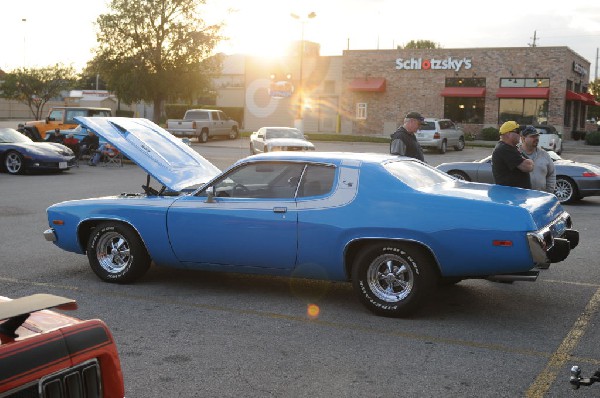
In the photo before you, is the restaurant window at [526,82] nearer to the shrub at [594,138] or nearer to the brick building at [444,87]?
the brick building at [444,87]

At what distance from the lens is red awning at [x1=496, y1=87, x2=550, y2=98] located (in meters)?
46.0

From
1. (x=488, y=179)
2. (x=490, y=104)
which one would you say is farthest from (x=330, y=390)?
(x=490, y=104)

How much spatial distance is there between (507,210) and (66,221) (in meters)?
4.58

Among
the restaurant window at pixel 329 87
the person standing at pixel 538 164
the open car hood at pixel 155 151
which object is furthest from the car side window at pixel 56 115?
the restaurant window at pixel 329 87

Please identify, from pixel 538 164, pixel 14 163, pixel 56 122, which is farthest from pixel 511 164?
pixel 56 122

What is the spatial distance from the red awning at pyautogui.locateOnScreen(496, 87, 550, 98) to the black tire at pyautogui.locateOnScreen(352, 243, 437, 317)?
42759mm

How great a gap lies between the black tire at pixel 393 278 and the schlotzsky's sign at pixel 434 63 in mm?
44442

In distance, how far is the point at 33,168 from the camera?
67.9ft

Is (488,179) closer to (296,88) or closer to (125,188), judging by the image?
(125,188)

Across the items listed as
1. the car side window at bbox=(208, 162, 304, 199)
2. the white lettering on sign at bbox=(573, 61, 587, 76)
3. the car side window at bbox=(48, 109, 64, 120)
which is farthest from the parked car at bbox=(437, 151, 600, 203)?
the white lettering on sign at bbox=(573, 61, 587, 76)

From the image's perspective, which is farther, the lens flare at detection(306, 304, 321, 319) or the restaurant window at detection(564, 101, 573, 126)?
the restaurant window at detection(564, 101, 573, 126)

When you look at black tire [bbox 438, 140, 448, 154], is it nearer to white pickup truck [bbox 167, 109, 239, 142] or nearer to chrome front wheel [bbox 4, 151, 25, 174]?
white pickup truck [bbox 167, 109, 239, 142]

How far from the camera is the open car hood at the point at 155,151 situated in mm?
7758

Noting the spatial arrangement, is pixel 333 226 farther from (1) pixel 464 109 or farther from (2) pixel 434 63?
(2) pixel 434 63
